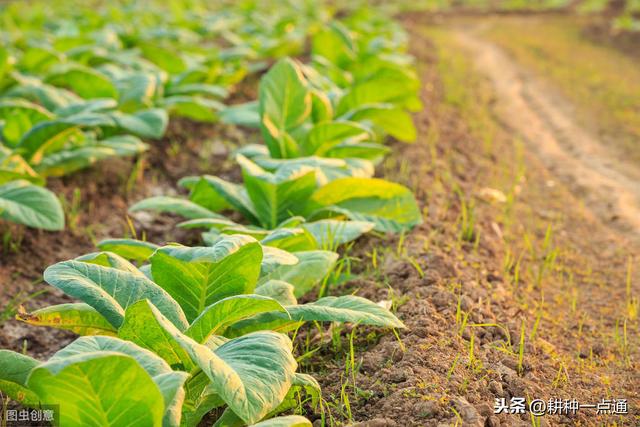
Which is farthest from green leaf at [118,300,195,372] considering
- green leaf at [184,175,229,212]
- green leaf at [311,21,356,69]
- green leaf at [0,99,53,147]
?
green leaf at [311,21,356,69]

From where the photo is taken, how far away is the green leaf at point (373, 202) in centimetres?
291

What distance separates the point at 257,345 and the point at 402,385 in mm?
440

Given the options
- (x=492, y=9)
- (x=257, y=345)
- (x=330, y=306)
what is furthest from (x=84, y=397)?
(x=492, y=9)

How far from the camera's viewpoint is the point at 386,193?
2.97 m

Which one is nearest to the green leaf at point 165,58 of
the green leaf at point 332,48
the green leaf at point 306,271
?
the green leaf at point 332,48

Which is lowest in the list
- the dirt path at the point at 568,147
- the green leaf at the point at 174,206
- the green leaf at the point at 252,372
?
the dirt path at the point at 568,147

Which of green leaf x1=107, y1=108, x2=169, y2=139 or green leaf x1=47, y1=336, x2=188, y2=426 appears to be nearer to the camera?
green leaf x1=47, y1=336, x2=188, y2=426

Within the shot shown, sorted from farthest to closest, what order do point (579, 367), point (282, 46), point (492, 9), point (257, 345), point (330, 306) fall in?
point (492, 9) → point (282, 46) → point (579, 367) → point (330, 306) → point (257, 345)

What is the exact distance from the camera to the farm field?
1737 millimetres

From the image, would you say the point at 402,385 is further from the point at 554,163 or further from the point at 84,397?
the point at 554,163

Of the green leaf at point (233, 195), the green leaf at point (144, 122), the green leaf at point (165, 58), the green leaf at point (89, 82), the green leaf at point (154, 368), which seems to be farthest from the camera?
the green leaf at point (165, 58)

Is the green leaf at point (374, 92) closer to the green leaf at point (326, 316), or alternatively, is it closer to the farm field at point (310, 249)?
the farm field at point (310, 249)

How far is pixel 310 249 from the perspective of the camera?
246cm

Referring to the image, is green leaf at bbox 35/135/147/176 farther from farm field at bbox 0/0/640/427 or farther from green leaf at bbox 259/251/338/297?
green leaf at bbox 259/251/338/297
